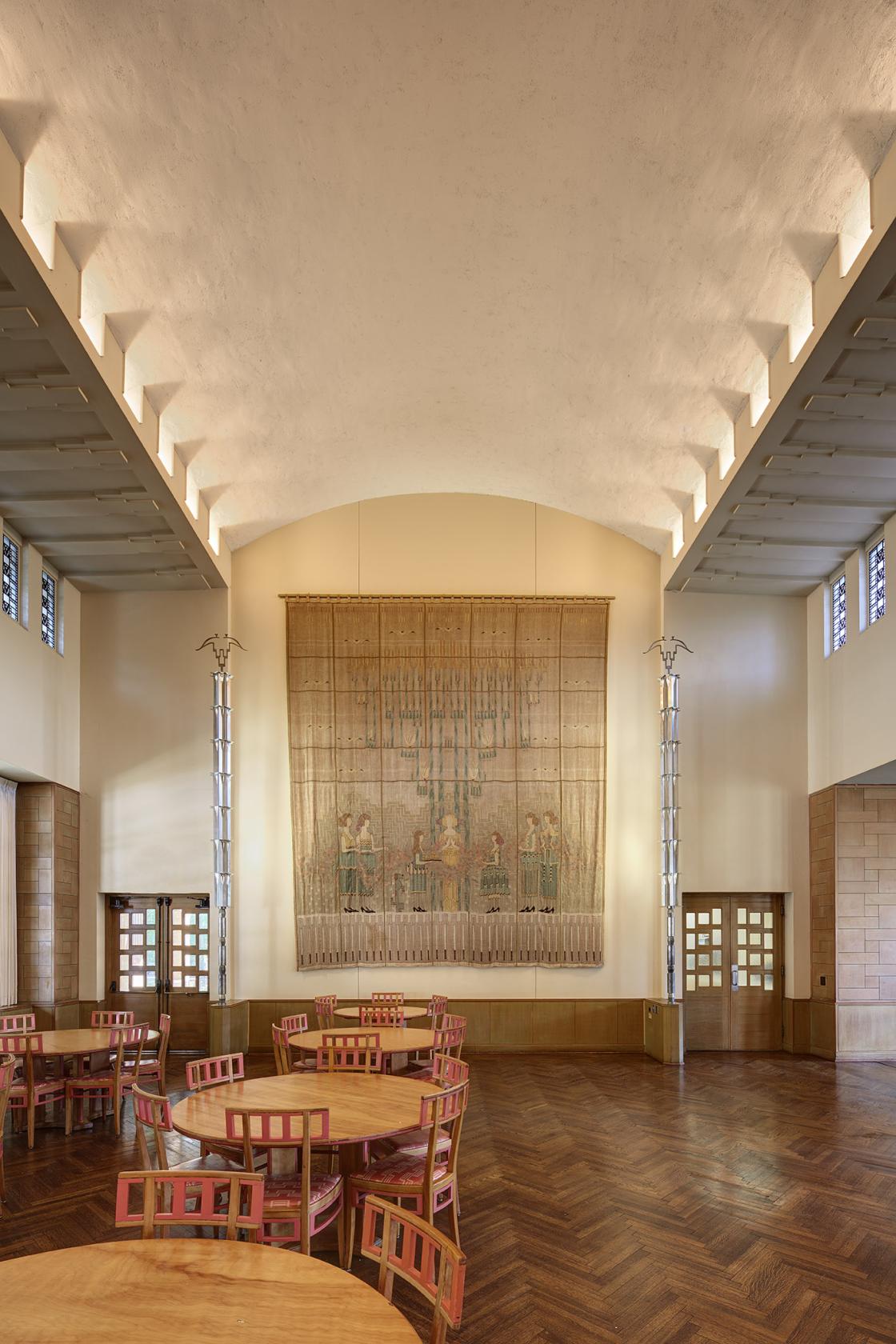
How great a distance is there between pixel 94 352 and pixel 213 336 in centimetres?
176

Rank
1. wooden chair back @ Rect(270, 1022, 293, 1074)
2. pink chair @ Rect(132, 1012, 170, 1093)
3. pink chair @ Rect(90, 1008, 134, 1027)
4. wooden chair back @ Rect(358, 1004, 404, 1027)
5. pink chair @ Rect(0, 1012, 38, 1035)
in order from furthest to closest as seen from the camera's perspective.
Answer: pink chair @ Rect(90, 1008, 134, 1027) < wooden chair back @ Rect(358, 1004, 404, 1027) < pink chair @ Rect(0, 1012, 38, 1035) < pink chair @ Rect(132, 1012, 170, 1093) < wooden chair back @ Rect(270, 1022, 293, 1074)

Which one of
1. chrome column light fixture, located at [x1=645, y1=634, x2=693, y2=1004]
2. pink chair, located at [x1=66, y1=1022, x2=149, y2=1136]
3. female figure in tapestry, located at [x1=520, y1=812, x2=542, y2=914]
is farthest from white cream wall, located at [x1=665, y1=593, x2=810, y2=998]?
pink chair, located at [x1=66, y1=1022, x2=149, y2=1136]

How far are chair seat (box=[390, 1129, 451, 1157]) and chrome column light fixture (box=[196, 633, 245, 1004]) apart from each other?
7.42 m

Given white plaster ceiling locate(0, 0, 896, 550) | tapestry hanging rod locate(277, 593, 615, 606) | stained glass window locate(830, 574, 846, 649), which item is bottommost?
stained glass window locate(830, 574, 846, 649)

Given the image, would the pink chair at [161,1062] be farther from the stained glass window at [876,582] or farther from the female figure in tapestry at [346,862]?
the stained glass window at [876,582]

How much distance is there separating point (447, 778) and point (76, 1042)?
6.15 meters

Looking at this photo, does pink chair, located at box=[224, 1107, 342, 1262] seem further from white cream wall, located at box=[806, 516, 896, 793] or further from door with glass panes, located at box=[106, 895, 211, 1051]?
door with glass panes, located at box=[106, 895, 211, 1051]

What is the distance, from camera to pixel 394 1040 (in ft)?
30.5

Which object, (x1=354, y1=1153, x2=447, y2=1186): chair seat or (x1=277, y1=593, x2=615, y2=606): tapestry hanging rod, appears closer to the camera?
(x1=354, y1=1153, x2=447, y2=1186): chair seat

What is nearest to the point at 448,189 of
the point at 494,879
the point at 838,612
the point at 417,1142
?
the point at 417,1142

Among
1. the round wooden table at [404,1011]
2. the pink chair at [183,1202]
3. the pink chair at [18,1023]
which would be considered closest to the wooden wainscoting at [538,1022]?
the round wooden table at [404,1011]

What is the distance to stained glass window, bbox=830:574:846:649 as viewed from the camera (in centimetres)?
1356

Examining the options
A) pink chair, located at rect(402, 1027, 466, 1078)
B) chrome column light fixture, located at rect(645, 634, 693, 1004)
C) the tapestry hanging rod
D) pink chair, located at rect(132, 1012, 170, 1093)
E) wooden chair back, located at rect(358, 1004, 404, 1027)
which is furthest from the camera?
the tapestry hanging rod

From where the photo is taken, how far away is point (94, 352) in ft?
28.0
